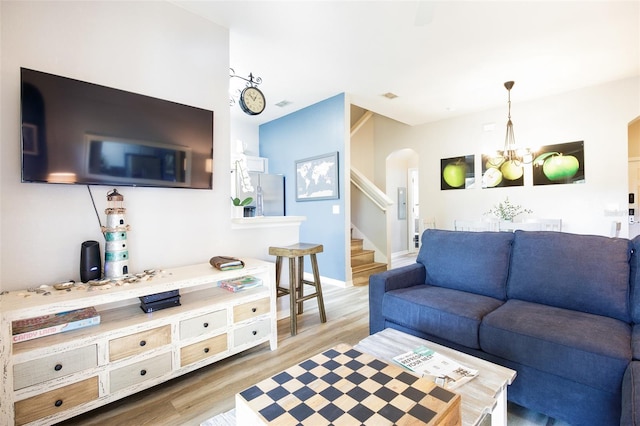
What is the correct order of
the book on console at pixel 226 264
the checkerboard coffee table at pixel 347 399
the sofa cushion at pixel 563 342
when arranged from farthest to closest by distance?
the book on console at pixel 226 264, the sofa cushion at pixel 563 342, the checkerboard coffee table at pixel 347 399

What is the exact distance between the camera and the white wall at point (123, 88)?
1622mm

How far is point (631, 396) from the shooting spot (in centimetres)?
104

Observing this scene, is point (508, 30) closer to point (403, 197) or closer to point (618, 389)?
point (618, 389)

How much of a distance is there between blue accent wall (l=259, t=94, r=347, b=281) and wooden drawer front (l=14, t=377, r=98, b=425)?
10.0 ft

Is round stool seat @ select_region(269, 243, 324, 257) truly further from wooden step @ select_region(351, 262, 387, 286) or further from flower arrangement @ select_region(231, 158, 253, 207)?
wooden step @ select_region(351, 262, 387, 286)

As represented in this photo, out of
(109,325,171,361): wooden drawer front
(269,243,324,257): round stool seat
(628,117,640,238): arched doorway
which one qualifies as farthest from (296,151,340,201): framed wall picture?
(628,117,640,238): arched doorway

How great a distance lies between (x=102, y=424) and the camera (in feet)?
4.91

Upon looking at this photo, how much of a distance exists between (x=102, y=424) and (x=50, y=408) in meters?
0.26

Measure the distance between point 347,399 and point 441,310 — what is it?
112 centimetres

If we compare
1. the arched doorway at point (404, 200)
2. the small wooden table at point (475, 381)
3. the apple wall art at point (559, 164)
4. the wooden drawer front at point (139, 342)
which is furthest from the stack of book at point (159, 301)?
the arched doorway at point (404, 200)

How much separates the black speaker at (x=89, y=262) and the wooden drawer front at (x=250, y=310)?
2.92 feet

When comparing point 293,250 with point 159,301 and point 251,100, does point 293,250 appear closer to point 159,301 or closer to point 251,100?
point 159,301

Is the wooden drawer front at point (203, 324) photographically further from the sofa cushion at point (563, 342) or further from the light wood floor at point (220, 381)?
the sofa cushion at point (563, 342)

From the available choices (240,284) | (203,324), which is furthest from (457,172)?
(203,324)
